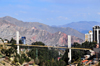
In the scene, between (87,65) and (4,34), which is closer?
(87,65)

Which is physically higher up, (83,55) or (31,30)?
(31,30)

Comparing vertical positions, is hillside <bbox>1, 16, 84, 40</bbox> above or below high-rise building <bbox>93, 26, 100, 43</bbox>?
above

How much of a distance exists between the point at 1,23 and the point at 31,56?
91.0m

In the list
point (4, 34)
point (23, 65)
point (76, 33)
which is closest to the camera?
point (23, 65)

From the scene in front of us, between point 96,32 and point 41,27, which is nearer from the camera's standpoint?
point 96,32

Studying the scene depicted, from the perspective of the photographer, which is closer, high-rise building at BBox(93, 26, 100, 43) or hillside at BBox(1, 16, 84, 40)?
high-rise building at BBox(93, 26, 100, 43)

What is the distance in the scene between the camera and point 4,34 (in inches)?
4961

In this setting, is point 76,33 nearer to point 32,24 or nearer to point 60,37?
point 32,24

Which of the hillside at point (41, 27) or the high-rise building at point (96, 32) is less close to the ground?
the hillside at point (41, 27)

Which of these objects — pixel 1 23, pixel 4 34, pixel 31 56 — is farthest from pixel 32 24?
pixel 31 56

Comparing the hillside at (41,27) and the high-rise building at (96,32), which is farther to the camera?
the hillside at (41,27)

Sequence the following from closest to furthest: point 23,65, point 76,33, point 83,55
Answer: point 23,65 < point 83,55 < point 76,33

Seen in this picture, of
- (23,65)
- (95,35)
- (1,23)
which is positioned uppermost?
(1,23)

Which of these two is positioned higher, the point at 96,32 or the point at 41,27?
the point at 41,27
